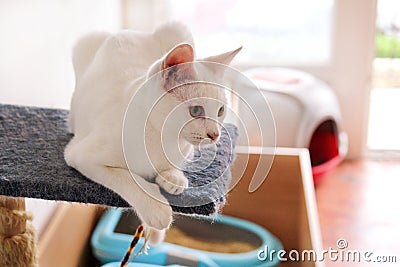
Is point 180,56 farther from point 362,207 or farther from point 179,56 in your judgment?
point 362,207

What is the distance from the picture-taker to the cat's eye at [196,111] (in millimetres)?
847

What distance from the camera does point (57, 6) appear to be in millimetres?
1640

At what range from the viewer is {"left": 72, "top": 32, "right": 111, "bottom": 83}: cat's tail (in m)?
1.17

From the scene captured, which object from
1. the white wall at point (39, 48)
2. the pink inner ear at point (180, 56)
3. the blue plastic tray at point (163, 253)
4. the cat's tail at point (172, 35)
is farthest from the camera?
the blue plastic tray at point (163, 253)

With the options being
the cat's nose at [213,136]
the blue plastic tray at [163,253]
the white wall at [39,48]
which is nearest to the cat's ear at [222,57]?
the cat's nose at [213,136]

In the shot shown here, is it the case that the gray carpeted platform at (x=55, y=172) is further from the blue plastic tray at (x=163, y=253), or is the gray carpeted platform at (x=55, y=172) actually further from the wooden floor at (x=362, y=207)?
the wooden floor at (x=362, y=207)

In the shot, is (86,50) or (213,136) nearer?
(213,136)

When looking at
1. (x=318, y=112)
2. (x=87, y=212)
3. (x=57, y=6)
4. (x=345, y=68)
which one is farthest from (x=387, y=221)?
(x=57, y=6)

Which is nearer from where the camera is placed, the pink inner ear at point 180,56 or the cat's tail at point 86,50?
the pink inner ear at point 180,56

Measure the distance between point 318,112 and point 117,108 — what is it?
1384 mm

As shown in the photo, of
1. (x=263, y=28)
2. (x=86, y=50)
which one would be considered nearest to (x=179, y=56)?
(x=86, y=50)

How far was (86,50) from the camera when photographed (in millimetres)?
1177

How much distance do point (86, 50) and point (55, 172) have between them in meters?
0.32

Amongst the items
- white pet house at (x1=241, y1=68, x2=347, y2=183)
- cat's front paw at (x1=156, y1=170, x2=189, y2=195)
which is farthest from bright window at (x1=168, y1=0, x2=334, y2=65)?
cat's front paw at (x1=156, y1=170, x2=189, y2=195)
